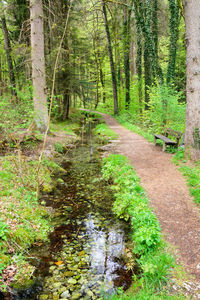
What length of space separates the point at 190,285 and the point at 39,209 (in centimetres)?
343

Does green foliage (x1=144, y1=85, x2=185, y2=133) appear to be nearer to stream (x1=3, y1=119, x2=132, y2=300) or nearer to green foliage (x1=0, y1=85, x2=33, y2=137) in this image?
stream (x1=3, y1=119, x2=132, y2=300)

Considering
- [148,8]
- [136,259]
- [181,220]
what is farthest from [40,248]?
[148,8]

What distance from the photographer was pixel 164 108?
1084 cm

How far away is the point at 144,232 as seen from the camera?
3.57 m

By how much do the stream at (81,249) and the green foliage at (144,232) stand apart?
0.97 ft

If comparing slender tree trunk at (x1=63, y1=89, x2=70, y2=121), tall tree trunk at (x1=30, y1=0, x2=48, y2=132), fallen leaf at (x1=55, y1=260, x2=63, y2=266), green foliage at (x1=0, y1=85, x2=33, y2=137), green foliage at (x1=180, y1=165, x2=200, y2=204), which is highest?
tall tree trunk at (x1=30, y1=0, x2=48, y2=132)

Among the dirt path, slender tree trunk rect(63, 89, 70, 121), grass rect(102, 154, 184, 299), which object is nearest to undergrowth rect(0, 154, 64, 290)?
grass rect(102, 154, 184, 299)

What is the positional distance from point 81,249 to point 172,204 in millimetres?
2352

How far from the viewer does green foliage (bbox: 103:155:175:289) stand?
2984 mm

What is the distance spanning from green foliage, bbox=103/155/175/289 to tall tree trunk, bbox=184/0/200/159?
252 centimetres

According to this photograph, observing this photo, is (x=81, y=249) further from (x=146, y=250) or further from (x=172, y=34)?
(x=172, y=34)

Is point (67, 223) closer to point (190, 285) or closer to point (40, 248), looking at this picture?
point (40, 248)

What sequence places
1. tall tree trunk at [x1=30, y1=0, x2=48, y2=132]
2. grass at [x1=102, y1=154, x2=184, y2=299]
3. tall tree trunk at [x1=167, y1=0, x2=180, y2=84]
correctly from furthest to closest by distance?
tall tree trunk at [x1=167, y1=0, x2=180, y2=84], tall tree trunk at [x1=30, y1=0, x2=48, y2=132], grass at [x1=102, y1=154, x2=184, y2=299]

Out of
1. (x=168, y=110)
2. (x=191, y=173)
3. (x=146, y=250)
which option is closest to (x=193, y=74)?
(x=191, y=173)
